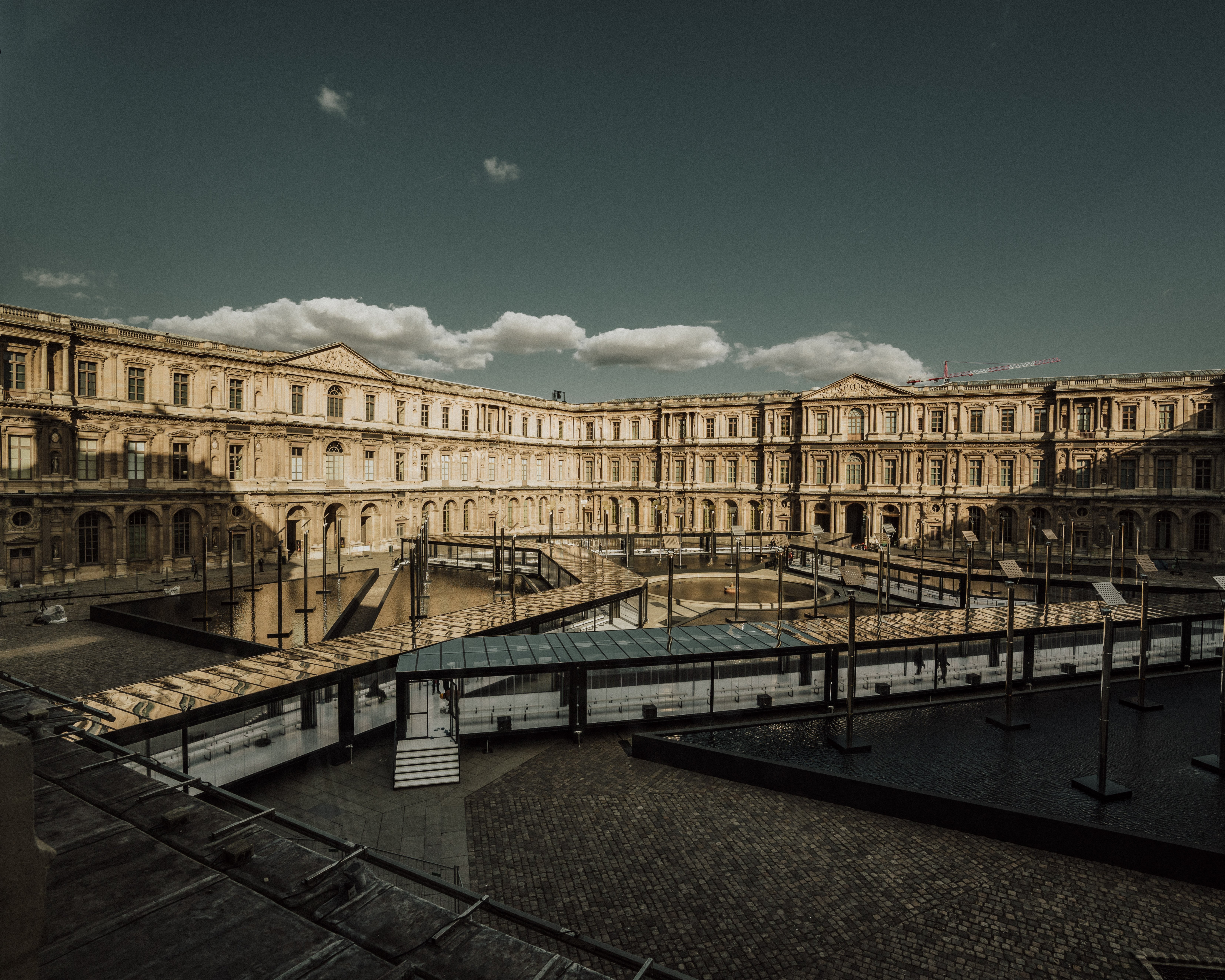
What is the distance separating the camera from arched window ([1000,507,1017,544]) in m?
59.2

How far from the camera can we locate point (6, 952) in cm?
277

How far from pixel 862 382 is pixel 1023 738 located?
1966 inches

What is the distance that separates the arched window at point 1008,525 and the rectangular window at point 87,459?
7234 centimetres

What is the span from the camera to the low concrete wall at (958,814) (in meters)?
12.0

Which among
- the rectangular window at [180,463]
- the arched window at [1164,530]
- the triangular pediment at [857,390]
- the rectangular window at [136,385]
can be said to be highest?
the triangular pediment at [857,390]

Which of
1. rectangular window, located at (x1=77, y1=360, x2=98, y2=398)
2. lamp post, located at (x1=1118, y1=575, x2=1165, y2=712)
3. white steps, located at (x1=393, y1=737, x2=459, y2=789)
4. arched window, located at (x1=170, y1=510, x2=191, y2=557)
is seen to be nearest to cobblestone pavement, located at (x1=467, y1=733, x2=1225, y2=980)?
white steps, located at (x1=393, y1=737, x2=459, y2=789)

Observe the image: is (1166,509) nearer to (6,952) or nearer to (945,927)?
(945,927)

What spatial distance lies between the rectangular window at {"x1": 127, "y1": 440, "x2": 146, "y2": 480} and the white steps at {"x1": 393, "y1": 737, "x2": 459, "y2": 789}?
38.4 metres

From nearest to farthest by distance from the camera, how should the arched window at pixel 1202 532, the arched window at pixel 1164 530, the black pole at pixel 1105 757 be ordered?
the black pole at pixel 1105 757, the arched window at pixel 1202 532, the arched window at pixel 1164 530

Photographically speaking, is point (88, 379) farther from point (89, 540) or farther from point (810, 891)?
point (810, 891)

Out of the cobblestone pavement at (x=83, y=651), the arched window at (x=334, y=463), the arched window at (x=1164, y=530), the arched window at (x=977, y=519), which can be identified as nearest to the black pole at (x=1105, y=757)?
the cobblestone pavement at (x=83, y=651)

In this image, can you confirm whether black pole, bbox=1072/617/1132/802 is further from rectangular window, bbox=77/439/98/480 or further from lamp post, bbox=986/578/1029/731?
rectangular window, bbox=77/439/98/480

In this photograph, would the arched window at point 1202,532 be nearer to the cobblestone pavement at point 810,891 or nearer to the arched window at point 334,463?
the cobblestone pavement at point 810,891

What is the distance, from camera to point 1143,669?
20469 millimetres
